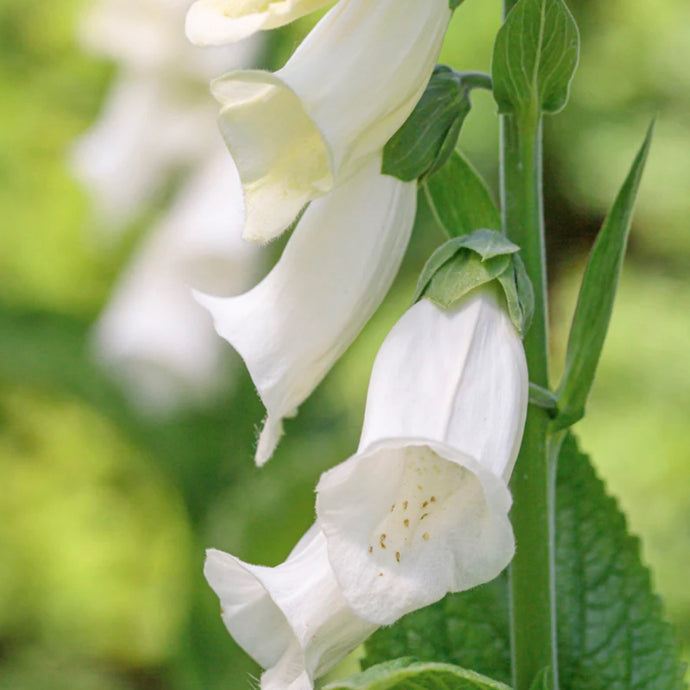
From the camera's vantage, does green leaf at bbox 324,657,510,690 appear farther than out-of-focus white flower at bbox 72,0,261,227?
No

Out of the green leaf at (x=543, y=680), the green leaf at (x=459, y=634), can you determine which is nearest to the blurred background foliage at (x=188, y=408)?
the green leaf at (x=459, y=634)

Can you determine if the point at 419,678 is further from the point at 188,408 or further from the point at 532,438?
the point at 188,408

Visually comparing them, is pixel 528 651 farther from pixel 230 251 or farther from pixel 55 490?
pixel 55 490

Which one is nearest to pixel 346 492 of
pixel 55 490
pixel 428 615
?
pixel 428 615

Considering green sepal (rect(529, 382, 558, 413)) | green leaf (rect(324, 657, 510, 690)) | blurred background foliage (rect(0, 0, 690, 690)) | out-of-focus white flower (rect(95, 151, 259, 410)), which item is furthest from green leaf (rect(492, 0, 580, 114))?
out-of-focus white flower (rect(95, 151, 259, 410))

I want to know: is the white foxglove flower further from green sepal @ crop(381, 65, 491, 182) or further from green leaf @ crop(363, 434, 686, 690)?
green leaf @ crop(363, 434, 686, 690)

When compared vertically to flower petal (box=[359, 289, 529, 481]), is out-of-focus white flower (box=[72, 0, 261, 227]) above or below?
below
